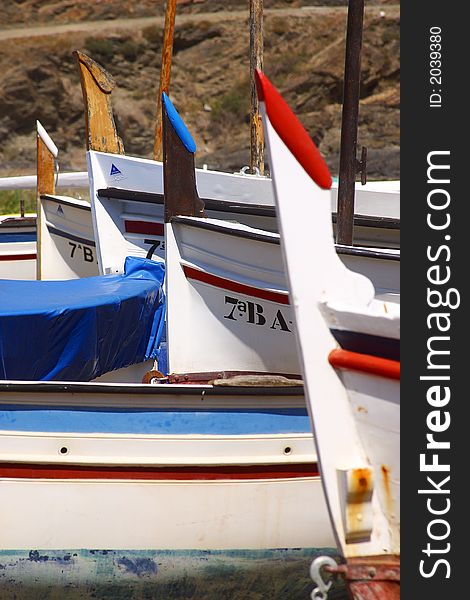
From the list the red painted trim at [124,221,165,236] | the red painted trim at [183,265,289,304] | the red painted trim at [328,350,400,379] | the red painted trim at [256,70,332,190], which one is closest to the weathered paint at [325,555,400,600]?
the red painted trim at [328,350,400,379]

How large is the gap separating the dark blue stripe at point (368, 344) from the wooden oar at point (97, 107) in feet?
21.8

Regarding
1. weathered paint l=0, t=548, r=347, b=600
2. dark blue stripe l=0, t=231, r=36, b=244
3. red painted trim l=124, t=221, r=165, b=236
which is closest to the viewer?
weathered paint l=0, t=548, r=347, b=600

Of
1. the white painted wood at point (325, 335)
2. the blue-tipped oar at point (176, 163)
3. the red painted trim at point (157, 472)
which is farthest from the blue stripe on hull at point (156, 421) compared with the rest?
the white painted wood at point (325, 335)

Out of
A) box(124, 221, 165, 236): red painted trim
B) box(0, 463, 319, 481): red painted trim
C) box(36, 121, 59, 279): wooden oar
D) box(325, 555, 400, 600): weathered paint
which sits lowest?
box(0, 463, 319, 481): red painted trim

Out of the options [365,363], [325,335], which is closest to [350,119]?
[325,335]

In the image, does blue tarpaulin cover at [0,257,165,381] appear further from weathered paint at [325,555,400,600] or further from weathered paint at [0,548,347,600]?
weathered paint at [325,555,400,600]

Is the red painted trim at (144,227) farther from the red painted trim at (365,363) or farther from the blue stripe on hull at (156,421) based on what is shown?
the red painted trim at (365,363)

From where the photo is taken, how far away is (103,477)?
6281 mm

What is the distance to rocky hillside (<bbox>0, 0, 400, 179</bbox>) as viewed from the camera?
33.7 meters

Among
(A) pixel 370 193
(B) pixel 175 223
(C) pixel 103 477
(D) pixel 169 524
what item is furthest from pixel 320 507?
(A) pixel 370 193

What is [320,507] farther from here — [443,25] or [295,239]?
[443,25]

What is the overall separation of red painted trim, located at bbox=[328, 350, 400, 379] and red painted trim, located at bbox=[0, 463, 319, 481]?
2340 mm

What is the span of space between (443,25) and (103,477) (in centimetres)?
333

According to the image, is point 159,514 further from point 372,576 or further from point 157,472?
point 372,576
